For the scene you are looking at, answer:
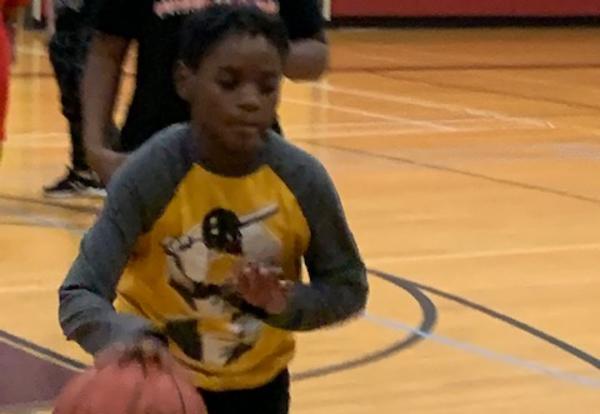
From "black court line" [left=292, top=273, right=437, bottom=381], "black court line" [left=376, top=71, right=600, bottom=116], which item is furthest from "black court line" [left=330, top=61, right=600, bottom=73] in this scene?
"black court line" [left=292, top=273, right=437, bottom=381]

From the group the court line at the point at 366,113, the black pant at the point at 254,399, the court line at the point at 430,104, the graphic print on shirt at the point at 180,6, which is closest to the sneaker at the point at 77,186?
the court line at the point at 366,113

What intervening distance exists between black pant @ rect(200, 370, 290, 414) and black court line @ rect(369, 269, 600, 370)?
6.45 feet

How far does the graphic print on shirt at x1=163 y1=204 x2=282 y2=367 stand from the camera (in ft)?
9.16

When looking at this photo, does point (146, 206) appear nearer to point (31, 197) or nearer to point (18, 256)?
point (18, 256)

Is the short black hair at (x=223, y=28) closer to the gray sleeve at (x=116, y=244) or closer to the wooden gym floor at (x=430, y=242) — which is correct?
the gray sleeve at (x=116, y=244)

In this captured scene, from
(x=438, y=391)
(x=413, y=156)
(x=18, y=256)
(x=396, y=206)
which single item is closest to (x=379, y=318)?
(x=438, y=391)

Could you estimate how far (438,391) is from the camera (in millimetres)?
4547

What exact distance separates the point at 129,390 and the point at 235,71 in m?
0.71

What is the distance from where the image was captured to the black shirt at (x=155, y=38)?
3.68 meters

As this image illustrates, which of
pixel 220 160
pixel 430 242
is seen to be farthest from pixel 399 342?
pixel 220 160

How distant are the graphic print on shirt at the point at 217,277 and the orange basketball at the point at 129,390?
1.97ft

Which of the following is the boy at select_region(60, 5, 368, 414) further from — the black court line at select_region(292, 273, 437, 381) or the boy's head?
the black court line at select_region(292, 273, 437, 381)

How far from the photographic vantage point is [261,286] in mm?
2514

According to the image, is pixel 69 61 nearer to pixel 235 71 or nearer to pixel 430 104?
pixel 430 104
